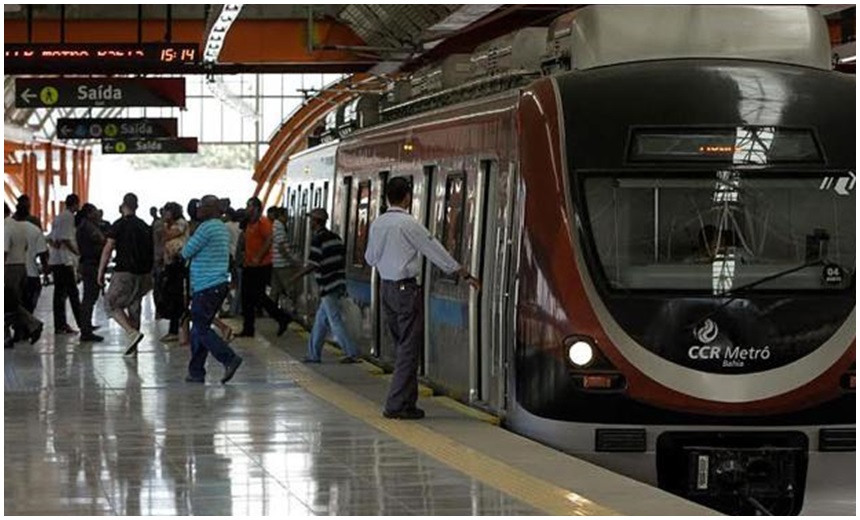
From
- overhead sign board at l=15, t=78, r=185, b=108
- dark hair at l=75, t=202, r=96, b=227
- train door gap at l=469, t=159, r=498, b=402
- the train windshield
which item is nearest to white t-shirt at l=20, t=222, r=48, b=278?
dark hair at l=75, t=202, r=96, b=227

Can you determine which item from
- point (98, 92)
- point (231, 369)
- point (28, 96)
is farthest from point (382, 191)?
point (28, 96)

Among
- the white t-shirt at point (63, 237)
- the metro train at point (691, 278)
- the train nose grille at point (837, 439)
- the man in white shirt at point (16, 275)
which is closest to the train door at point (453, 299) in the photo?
the metro train at point (691, 278)

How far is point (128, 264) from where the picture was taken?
21203 mm

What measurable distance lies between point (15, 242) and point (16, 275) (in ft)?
1.36

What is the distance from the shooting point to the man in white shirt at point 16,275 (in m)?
21.2

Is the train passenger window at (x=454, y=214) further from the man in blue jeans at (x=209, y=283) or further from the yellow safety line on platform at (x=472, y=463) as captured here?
the man in blue jeans at (x=209, y=283)

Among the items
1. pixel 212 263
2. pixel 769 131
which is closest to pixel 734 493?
pixel 769 131

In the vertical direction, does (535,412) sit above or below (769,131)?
below

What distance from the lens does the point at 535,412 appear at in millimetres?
12188

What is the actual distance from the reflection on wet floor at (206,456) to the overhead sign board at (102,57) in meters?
8.17

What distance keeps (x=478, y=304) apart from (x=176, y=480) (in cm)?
346

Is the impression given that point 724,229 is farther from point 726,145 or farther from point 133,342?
point 133,342

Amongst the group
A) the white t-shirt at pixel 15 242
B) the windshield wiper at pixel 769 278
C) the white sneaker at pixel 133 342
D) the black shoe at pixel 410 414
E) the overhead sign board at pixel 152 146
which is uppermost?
the overhead sign board at pixel 152 146

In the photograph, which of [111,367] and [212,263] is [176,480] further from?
[111,367]
